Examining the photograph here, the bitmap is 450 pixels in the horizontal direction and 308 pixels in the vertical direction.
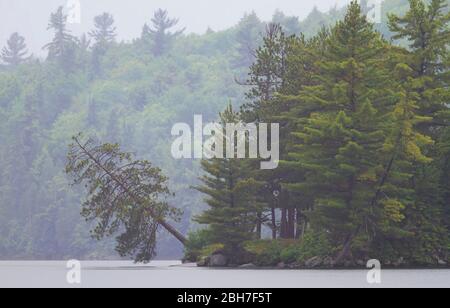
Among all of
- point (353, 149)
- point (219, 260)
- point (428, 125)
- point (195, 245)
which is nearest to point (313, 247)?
point (353, 149)

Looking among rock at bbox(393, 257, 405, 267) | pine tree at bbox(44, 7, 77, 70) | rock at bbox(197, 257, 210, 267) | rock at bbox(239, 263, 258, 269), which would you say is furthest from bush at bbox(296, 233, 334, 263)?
pine tree at bbox(44, 7, 77, 70)

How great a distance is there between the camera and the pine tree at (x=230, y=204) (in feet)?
187

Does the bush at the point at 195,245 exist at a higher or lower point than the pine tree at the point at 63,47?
lower

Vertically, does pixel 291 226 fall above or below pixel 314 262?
above

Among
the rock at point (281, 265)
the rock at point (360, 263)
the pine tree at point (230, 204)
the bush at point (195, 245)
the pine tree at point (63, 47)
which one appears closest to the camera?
the rock at point (360, 263)

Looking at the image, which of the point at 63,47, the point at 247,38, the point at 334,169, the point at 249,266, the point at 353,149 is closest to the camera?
the point at 353,149

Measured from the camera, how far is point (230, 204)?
57.3m

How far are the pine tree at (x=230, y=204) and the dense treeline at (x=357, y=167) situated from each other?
0.19 feet

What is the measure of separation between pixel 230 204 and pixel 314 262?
5.50 m

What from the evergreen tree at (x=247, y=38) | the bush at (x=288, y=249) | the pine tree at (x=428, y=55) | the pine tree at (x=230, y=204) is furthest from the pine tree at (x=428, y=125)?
the evergreen tree at (x=247, y=38)

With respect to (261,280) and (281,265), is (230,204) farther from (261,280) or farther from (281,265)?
(261,280)

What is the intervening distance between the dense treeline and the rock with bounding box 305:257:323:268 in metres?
0.11

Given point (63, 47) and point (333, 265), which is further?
point (63, 47)

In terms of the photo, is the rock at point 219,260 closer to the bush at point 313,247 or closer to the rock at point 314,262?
the bush at point 313,247
